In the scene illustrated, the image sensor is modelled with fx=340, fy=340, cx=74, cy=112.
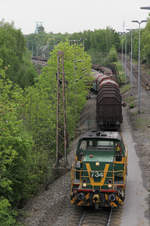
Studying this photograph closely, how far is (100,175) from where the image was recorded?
51.7 feet

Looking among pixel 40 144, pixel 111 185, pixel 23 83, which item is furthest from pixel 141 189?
pixel 23 83

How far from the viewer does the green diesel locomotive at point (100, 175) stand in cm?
1551

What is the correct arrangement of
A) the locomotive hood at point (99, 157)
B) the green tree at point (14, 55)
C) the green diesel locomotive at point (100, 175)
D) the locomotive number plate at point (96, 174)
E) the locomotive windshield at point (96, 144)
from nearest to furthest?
the green diesel locomotive at point (100, 175) → the locomotive number plate at point (96, 174) → the locomotive hood at point (99, 157) → the locomotive windshield at point (96, 144) → the green tree at point (14, 55)

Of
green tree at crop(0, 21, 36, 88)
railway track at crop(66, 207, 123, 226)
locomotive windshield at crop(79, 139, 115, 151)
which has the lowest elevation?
railway track at crop(66, 207, 123, 226)

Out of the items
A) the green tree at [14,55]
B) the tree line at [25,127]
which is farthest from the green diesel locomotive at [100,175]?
the green tree at [14,55]

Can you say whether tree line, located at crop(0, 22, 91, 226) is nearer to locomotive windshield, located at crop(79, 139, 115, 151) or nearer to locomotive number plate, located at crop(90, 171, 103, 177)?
locomotive windshield, located at crop(79, 139, 115, 151)

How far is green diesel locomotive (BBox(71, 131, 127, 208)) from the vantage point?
15.5 m

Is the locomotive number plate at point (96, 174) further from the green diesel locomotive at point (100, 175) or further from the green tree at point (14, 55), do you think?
the green tree at point (14, 55)

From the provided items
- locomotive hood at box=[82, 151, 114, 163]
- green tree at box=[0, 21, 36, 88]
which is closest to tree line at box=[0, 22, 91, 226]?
green tree at box=[0, 21, 36, 88]

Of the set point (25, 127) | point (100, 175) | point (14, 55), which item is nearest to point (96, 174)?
point (100, 175)

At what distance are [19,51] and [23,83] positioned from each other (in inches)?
242

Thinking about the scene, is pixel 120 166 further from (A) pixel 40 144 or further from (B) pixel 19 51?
(B) pixel 19 51

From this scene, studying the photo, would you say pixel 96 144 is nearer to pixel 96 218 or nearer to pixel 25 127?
pixel 96 218

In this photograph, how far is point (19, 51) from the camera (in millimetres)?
56719
